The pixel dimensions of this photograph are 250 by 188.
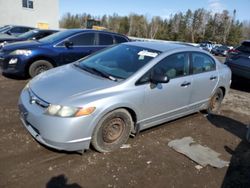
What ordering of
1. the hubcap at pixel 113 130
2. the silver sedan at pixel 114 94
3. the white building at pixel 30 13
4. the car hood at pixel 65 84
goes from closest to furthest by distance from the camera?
the silver sedan at pixel 114 94
the car hood at pixel 65 84
the hubcap at pixel 113 130
the white building at pixel 30 13

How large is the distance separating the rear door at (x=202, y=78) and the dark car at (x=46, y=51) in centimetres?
392

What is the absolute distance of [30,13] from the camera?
29.9 metres

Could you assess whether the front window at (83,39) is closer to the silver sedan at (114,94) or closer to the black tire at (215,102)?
the silver sedan at (114,94)

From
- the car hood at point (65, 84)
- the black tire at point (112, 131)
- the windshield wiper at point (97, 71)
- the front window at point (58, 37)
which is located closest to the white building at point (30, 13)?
the front window at point (58, 37)

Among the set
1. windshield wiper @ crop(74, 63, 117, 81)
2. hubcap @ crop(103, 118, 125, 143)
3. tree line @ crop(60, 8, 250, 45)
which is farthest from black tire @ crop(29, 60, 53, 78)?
tree line @ crop(60, 8, 250, 45)

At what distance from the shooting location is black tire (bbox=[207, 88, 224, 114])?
5988mm

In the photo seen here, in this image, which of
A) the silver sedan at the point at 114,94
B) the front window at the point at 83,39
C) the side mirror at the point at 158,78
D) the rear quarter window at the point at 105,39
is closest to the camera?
the silver sedan at the point at 114,94

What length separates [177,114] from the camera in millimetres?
5012

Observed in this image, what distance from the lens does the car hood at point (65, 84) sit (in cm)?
364

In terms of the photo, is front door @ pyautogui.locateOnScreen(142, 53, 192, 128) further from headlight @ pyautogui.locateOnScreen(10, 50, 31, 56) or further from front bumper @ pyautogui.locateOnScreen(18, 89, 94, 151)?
headlight @ pyautogui.locateOnScreen(10, 50, 31, 56)

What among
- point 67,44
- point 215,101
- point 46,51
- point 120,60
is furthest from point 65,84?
point 67,44

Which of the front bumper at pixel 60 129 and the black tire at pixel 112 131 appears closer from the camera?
the front bumper at pixel 60 129

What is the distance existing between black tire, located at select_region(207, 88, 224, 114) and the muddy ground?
978 millimetres

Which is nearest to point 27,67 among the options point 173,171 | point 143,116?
point 143,116
